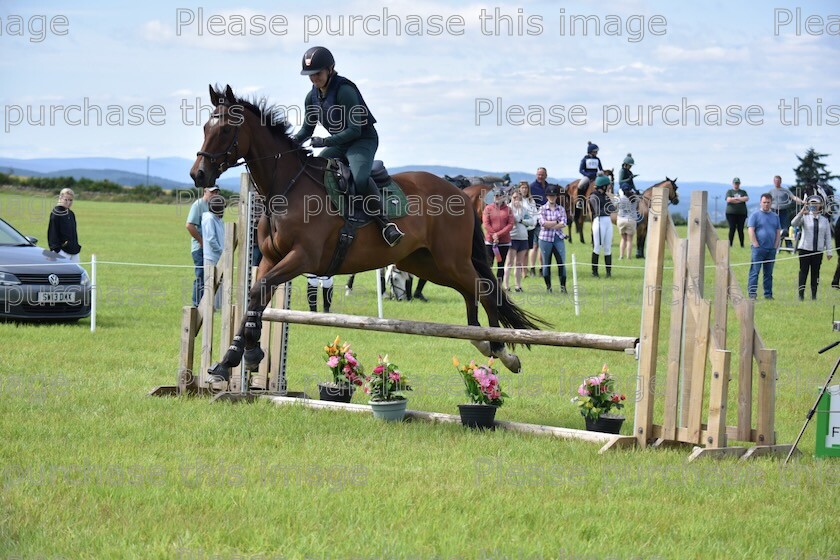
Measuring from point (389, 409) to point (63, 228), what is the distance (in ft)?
30.6

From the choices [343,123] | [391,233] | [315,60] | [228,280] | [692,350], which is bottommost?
[692,350]

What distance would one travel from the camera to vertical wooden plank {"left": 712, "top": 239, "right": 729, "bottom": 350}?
7.17m

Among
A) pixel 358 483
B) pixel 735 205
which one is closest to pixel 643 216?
pixel 735 205

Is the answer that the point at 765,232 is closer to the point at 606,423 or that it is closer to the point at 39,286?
the point at 606,423

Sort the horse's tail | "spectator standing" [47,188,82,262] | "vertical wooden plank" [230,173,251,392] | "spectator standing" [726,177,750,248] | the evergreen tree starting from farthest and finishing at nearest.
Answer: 1. the evergreen tree
2. "spectator standing" [726,177,750,248]
3. "spectator standing" [47,188,82,262]
4. the horse's tail
5. "vertical wooden plank" [230,173,251,392]

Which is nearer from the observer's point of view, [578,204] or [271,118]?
[271,118]

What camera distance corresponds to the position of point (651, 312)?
24.0ft

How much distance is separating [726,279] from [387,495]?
313 cm

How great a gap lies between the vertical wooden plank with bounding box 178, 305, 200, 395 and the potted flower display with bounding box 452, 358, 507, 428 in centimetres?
279

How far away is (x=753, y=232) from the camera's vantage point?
62.3ft

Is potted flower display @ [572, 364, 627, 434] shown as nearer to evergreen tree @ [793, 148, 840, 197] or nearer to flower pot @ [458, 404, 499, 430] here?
flower pot @ [458, 404, 499, 430]

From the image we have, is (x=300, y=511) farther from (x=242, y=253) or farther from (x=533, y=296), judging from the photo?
(x=533, y=296)

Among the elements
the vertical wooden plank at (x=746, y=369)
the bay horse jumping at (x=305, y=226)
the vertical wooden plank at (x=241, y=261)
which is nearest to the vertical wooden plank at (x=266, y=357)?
the vertical wooden plank at (x=241, y=261)

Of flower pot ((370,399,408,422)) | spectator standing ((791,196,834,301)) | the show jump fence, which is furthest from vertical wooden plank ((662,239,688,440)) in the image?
spectator standing ((791,196,834,301))
